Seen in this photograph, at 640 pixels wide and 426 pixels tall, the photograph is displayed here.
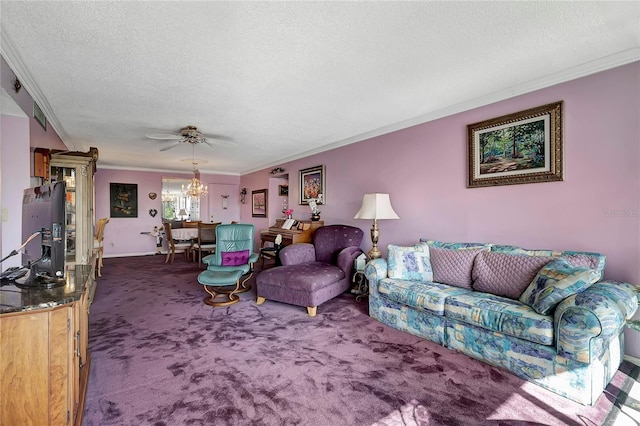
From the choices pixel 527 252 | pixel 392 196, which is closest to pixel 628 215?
pixel 527 252

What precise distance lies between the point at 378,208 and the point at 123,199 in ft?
23.3

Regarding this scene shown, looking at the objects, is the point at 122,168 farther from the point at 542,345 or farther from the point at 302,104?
the point at 542,345

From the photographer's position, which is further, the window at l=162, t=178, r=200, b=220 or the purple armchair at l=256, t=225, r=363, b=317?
the window at l=162, t=178, r=200, b=220

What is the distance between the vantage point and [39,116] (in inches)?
119

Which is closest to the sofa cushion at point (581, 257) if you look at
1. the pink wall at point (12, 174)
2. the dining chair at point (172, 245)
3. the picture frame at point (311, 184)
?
the picture frame at point (311, 184)

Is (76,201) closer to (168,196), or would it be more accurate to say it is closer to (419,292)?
(419,292)

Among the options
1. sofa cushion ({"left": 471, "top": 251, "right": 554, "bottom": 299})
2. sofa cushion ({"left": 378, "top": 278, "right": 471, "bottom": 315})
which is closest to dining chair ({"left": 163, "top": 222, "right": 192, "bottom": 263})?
sofa cushion ({"left": 378, "top": 278, "right": 471, "bottom": 315})

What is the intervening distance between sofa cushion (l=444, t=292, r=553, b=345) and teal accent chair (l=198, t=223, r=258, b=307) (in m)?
2.54

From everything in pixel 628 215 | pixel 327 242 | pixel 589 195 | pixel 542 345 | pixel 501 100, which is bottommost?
pixel 542 345

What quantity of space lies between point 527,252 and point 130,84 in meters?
3.88

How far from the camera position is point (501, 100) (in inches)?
112

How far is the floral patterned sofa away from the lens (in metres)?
1.74

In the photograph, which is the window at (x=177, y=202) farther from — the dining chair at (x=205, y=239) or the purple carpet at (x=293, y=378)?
the purple carpet at (x=293, y=378)

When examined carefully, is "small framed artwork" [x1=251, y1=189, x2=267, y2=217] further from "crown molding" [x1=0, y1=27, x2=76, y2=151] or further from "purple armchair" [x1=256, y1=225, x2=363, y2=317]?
"crown molding" [x1=0, y1=27, x2=76, y2=151]
